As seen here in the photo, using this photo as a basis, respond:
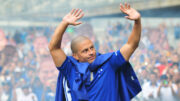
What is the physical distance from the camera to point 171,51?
7.61 meters

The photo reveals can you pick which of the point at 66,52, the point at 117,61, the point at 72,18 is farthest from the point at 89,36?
the point at 117,61

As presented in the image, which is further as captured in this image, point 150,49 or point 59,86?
point 150,49

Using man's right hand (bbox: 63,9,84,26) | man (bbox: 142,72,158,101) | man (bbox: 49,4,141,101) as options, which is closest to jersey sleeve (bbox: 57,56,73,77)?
man (bbox: 49,4,141,101)

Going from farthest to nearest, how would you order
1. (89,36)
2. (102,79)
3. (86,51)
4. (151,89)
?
(89,36) < (151,89) < (86,51) < (102,79)

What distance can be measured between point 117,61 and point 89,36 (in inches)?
212

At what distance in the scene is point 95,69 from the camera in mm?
2496

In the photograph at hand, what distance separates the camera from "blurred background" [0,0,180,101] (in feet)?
24.2

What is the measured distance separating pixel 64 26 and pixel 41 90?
16.5 ft

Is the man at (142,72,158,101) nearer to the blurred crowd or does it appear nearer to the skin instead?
the blurred crowd

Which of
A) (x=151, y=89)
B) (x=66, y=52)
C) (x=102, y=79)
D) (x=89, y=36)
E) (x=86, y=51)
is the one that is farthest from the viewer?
(x=89, y=36)

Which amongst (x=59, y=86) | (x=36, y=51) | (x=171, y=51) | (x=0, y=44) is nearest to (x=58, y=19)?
(x=36, y=51)

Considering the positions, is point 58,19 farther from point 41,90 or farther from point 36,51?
point 41,90

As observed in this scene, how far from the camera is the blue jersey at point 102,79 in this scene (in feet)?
7.88

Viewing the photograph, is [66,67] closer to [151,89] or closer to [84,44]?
[84,44]
